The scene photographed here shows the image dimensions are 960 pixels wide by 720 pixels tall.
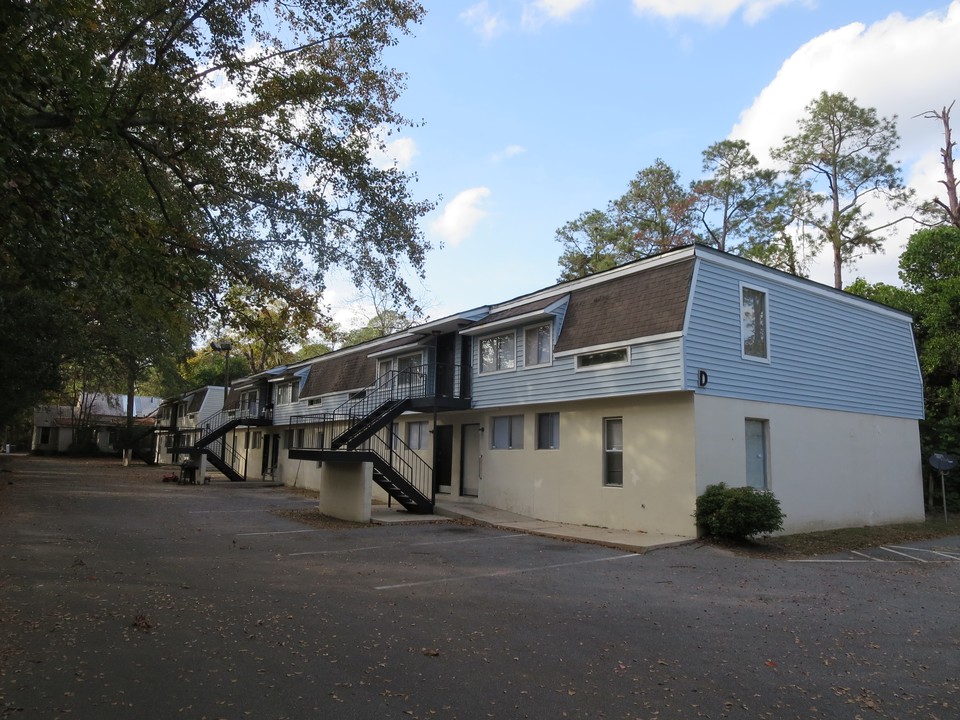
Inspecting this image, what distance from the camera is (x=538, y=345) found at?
1734cm

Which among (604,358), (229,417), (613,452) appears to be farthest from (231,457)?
(604,358)

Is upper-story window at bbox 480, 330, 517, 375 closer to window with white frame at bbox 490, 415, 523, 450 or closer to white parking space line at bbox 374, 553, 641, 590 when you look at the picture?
window with white frame at bbox 490, 415, 523, 450

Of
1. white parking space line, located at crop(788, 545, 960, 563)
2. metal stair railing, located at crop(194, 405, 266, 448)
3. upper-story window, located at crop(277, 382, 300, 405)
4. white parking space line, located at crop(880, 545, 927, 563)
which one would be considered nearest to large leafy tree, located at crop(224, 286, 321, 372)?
white parking space line, located at crop(788, 545, 960, 563)

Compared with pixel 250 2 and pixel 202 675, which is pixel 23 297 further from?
pixel 202 675

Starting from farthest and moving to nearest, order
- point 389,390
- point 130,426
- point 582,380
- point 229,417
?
point 130,426 < point 229,417 < point 389,390 < point 582,380

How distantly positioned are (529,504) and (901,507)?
9883mm

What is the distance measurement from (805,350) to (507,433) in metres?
7.62

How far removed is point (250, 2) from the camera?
990cm

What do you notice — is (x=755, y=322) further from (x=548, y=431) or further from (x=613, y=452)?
(x=548, y=431)

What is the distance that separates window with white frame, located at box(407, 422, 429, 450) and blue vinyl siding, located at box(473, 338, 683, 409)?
10.9ft

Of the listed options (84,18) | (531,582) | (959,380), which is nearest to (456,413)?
(531,582)

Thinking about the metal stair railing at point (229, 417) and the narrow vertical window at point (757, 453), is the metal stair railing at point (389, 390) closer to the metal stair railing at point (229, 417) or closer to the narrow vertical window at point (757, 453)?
the narrow vertical window at point (757, 453)

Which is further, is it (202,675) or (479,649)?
(479,649)

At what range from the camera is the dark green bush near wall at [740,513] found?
12.3 metres
